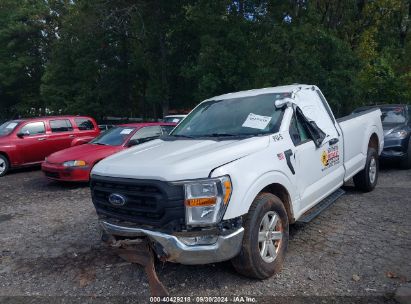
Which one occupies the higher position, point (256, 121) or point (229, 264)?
point (256, 121)

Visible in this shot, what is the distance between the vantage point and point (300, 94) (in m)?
5.19

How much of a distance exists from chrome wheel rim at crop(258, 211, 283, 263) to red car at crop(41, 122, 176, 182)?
18.4ft

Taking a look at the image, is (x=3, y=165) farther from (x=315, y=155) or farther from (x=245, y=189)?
(x=245, y=189)

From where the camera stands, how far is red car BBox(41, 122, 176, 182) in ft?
28.3

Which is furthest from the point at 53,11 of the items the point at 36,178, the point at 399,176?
the point at 399,176

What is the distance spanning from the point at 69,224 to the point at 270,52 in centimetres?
1500

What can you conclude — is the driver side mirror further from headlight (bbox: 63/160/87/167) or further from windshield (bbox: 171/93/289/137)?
windshield (bbox: 171/93/289/137)

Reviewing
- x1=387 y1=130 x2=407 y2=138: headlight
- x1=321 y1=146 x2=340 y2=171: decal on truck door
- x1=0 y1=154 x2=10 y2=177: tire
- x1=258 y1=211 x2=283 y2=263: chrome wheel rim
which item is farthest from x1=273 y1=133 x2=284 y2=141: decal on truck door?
x1=0 y1=154 x2=10 y2=177: tire

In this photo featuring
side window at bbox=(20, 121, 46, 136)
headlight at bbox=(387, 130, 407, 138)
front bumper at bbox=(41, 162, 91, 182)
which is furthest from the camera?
side window at bbox=(20, 121, 46, 136)

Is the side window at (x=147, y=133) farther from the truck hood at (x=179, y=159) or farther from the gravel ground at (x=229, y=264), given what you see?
the truck hood at (x=179, y=159)

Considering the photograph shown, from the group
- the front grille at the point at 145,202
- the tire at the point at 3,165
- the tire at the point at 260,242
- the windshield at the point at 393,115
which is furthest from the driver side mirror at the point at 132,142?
the windshield at the point at 393,115

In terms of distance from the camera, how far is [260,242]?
385 cm

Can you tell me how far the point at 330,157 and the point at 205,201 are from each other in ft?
8.19

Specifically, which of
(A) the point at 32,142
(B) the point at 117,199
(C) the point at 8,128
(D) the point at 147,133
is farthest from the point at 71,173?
(B) the point at 117,199
